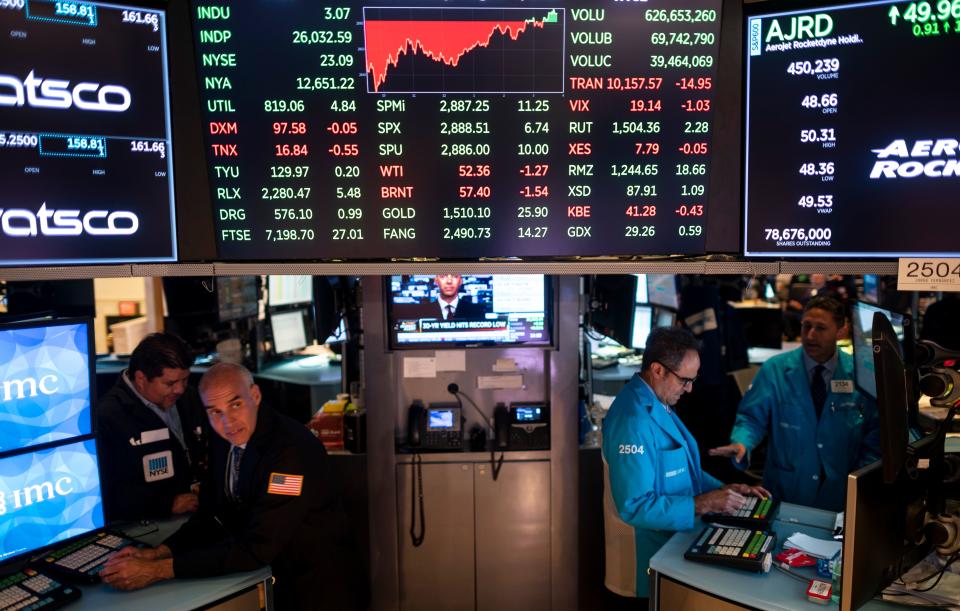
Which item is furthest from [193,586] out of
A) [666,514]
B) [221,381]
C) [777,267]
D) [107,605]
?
[777,267]

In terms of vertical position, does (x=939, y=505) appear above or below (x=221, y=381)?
below

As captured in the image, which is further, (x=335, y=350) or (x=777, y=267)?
(x=335, y=350)

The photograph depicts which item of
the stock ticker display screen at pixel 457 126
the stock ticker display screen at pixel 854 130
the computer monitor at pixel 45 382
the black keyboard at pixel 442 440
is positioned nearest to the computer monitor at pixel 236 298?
the black keyboard at pixel 442 440

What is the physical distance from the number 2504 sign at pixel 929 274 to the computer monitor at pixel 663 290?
328 cm

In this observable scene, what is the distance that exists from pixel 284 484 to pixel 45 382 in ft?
2.86

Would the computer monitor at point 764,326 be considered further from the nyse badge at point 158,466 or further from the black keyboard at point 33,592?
the black keyboard at point 33,592

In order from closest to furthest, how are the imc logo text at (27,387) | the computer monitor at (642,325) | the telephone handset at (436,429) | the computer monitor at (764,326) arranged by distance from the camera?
the imc logo text at (27,387), the telephone handset at (436,429), the computer monitor at (642,325), the computer monitor at (764,326)

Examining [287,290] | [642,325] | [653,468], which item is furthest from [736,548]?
[287,290]

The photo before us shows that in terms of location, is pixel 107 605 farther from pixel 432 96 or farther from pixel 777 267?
pixel 777 267

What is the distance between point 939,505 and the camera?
2.01m

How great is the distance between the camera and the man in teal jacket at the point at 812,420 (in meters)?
3.08

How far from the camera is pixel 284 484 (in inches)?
97.9

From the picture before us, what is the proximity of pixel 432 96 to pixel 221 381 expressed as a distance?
1321mm

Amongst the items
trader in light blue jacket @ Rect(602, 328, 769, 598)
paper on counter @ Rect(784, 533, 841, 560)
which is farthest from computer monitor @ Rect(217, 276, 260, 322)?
paper on counter @ Rect(784, 533, 841, 560)
